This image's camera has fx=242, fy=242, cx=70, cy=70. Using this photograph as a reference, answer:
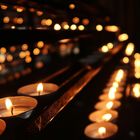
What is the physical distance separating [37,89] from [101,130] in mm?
344

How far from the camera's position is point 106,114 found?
1.25 m

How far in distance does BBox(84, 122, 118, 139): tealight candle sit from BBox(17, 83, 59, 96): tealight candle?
10.0 inches

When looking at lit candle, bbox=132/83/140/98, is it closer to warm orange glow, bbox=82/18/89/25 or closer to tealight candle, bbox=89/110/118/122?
tealight candle, bbox=89/110/118/122

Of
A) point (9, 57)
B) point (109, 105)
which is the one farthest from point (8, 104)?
point (9, 57)

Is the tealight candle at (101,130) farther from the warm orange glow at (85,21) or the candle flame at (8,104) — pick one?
the warm orange glow at (85,21)

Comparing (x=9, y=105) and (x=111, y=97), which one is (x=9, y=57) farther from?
(x=9, y=105)

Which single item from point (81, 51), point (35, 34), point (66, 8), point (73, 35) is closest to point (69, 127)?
point (73, 35)

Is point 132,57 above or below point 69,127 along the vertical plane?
above

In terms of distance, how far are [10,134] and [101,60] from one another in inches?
52.9

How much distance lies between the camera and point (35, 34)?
34.3 inches

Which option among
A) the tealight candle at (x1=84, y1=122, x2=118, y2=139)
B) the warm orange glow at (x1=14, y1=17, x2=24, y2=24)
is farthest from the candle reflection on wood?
the warm orange glow at (x1=14, y1=17, x2=24, y2=24)

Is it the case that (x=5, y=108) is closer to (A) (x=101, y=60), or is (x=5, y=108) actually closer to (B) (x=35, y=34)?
(B) (x=35, y=34)

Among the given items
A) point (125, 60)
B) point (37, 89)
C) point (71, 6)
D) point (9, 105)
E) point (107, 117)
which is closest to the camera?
point (9, 105)

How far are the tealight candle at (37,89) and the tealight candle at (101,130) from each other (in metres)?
0.25
